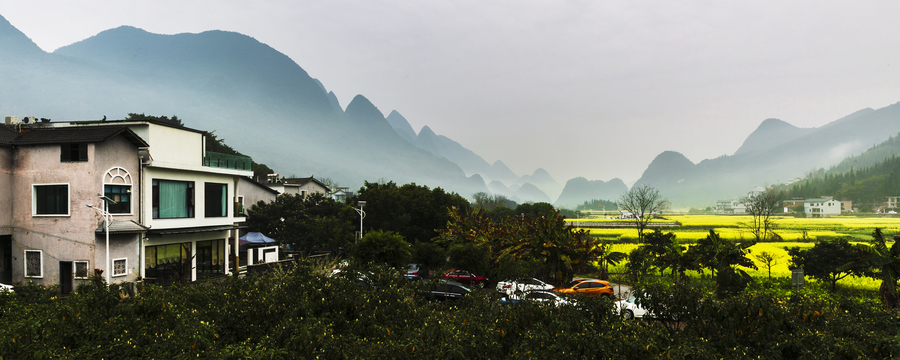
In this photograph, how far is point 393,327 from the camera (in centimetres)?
995

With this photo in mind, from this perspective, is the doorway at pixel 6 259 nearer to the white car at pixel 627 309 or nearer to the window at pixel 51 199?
the window at pixel 51 199

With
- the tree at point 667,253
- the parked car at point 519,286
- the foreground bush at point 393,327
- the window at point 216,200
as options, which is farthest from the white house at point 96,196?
the tree at point 667,253

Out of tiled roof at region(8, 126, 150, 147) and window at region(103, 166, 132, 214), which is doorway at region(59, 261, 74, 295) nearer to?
window at region(103, 166, 132, 214)

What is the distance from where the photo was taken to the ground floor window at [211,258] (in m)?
29.5

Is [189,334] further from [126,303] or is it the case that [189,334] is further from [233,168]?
[233,168]

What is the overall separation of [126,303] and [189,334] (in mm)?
4131

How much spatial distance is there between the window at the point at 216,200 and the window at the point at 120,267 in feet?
19.4

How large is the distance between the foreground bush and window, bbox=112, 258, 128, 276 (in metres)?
12.4

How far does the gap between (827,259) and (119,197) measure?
36714 mm

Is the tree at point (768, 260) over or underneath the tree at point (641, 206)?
underneath

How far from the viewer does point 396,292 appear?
37.7 feet

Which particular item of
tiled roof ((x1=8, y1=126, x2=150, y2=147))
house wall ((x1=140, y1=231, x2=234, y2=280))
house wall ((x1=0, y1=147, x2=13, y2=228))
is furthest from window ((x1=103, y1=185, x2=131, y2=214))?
house wall ((x1=0, y1=147, x2=13, y2=228))

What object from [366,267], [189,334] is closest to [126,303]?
[189,334]

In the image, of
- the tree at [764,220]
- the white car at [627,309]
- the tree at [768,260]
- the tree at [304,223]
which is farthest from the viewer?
the tree at [764,220]
